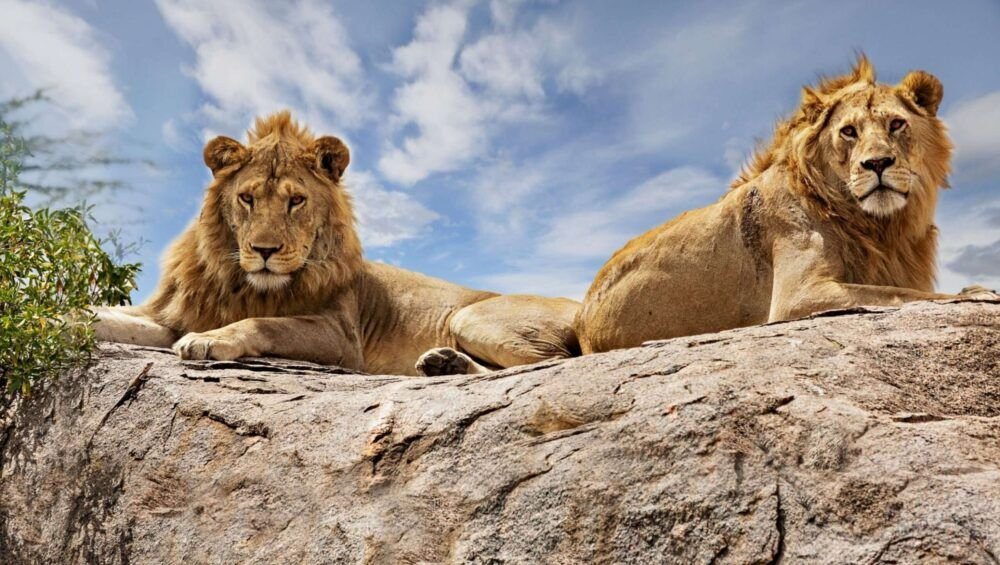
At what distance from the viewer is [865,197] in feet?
12.3

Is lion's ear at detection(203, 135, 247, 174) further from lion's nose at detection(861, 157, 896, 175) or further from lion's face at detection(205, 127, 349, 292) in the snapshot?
lion's nose at detection(861, 157, 896, 175)

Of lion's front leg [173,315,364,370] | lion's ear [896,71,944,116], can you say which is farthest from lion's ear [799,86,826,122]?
lion's front leg [173,315,364,370]

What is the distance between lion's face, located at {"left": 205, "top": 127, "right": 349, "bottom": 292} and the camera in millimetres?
4719

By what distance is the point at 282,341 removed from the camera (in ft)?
14.8

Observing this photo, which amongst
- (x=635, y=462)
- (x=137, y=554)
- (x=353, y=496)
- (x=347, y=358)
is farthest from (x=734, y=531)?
(x=347, y=358)

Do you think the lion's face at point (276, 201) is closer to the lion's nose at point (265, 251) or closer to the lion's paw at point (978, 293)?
the lion's nose at point (265, 251)

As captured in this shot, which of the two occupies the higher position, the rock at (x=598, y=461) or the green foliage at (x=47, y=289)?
the green foliage at (x=47, y=289)

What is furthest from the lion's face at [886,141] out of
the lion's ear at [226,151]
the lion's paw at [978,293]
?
the lion's ear at [226,151]

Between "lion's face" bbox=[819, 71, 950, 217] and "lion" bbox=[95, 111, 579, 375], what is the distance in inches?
78.8

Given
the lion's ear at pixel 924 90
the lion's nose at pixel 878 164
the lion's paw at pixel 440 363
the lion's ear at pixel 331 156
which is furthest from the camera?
the lion's ear at pixel 331 156

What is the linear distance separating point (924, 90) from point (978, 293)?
4.35 feet

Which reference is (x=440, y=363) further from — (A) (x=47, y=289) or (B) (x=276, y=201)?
(A) (x=47, y=289)

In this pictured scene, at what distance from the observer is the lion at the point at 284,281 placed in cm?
473

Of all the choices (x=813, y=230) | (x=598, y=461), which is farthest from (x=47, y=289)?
(x=813, y=230)
